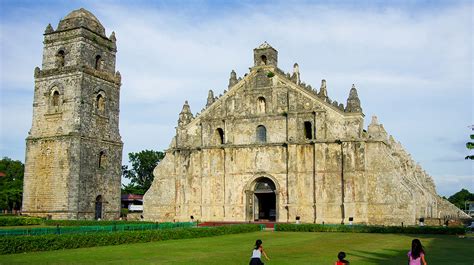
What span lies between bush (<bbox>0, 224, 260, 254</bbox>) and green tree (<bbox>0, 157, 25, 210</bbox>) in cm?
4564

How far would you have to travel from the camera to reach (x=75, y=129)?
4756cm

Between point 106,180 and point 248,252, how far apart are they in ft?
99.0

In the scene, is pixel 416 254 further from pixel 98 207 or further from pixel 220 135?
pixel 98 207

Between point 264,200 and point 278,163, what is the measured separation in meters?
4.62

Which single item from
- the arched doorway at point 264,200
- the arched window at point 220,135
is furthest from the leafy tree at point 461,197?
the arched window at point 220,135

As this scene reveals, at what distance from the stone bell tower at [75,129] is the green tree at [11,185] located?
23608 mm

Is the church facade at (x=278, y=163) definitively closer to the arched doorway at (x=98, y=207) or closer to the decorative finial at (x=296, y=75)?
the decorative finial at (x=296, y=75)

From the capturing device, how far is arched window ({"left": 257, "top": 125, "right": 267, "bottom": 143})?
149 ft

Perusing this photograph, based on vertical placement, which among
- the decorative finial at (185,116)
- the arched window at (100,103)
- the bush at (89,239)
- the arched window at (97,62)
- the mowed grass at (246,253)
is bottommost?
the mowed grass at (246,253)

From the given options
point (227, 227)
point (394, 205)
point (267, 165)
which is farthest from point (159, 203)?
point (394, 205)

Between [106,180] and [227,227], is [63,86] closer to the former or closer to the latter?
[106,180]

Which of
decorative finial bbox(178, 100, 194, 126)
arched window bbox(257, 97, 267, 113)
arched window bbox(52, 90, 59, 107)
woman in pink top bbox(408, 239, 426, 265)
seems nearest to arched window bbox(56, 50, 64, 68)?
arched window bbox(52, 90, 59, 107)

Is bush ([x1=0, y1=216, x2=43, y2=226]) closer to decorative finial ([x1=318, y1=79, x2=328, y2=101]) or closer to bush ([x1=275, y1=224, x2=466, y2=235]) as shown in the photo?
bush ([x1=275, y1=224, x2=466, y2=235])

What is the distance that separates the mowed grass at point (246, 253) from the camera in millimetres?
19438
